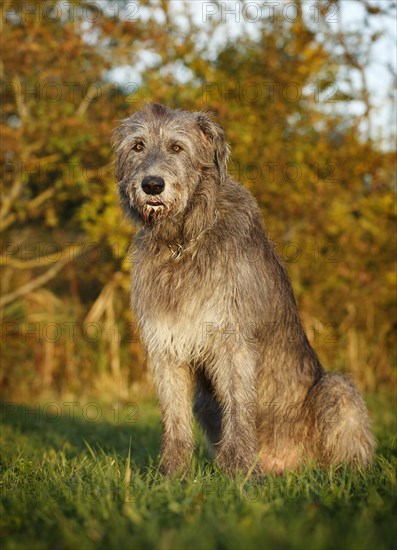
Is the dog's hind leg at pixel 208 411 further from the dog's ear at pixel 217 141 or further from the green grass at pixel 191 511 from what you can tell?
the dog's ear at pixel 217 141

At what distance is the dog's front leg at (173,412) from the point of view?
15.3ft

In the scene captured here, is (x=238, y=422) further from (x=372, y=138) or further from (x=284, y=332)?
(x=372, y=138)

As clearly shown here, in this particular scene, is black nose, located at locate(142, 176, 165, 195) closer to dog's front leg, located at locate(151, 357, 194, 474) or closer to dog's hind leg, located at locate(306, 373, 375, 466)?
dog's front leg, located at locate(151, 357, 194, 474)

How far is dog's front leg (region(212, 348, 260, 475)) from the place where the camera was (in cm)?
449

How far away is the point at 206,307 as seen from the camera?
4539mm

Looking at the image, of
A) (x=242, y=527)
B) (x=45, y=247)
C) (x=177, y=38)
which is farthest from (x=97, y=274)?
(x=242, y=527)

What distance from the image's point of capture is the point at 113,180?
955cm

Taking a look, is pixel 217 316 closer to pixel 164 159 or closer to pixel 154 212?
pixel 154 212

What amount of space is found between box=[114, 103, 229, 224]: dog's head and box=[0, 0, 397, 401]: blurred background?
4.15 m

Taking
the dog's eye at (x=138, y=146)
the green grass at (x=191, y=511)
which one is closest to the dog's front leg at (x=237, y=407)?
the green grass at (x=191, y=511)

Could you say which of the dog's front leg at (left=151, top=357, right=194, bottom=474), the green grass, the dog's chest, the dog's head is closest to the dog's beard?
the dog's head

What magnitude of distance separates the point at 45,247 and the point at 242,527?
9.10m

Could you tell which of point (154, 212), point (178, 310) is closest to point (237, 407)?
point (178, 310)

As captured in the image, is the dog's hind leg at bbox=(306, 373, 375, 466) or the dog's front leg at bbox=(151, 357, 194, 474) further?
the dog's hind leg at bbox=(306, 373, 375, 466)
